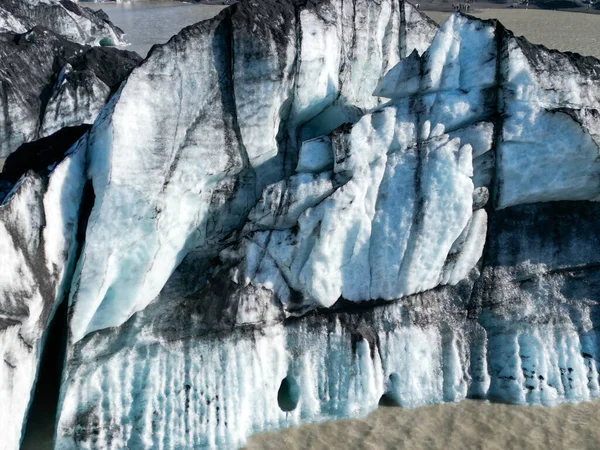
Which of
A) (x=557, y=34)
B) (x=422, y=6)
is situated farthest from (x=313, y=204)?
(x=422, y=6)

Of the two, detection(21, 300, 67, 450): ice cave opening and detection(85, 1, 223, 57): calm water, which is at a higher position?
detection(85, 1, 223, 57): calm water

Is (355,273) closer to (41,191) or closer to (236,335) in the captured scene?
(236,335)

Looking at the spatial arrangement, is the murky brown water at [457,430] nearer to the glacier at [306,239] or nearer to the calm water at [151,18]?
the glacier at [306,239]

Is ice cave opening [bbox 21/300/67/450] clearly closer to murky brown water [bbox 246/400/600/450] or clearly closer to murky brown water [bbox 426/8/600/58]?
murky brown water [bbox 246/400/600/450]

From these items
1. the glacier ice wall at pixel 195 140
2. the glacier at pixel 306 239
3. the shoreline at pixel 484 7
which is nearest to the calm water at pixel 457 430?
the glacier at pixel 306 239

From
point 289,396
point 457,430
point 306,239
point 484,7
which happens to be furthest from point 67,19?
point 484,7

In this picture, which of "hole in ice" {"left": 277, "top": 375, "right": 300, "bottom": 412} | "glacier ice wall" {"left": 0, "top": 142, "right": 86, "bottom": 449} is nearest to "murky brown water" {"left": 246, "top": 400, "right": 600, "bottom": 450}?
"hole in ice" {"left": 277, "top": 375, "right": 300, "bottom": 412}
